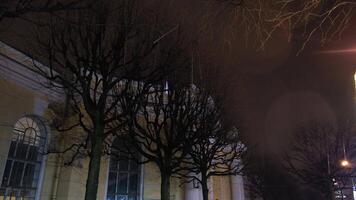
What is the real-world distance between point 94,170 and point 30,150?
31.0ft

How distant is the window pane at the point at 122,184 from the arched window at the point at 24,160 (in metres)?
5.03

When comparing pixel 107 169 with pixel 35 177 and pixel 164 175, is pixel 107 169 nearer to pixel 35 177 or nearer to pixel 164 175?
pixel 35 177

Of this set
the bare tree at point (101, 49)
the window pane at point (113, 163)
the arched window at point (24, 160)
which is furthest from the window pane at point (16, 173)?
the bare tree at point (101, 49)

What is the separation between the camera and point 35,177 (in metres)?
16.4

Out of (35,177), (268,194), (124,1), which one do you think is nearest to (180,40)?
(124,1)

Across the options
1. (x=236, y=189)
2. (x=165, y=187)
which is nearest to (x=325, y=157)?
(x=236, y=189)

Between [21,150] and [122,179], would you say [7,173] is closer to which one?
[21,150]

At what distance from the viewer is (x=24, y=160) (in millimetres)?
16078

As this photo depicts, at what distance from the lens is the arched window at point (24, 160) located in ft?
49.8

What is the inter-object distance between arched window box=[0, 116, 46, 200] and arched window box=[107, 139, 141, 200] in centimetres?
437

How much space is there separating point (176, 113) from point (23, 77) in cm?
774

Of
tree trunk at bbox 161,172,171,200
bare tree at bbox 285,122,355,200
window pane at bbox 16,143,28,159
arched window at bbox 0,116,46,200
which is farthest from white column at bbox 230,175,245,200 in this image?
window pane at bbox 16,143,28,159

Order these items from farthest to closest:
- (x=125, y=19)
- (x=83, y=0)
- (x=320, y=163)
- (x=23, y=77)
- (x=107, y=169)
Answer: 1. (x=320, y=163)
2. (x=107, y=169)
3. (x=23, y=77)
4. (x=125, y=19)
5. (x=83, y=0)

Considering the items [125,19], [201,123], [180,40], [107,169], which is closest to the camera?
[125,19]
